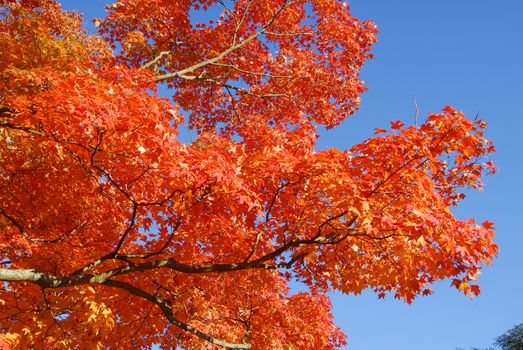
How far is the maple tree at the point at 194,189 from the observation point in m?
6.32

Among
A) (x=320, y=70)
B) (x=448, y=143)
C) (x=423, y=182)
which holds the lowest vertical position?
(x=423, y=182)

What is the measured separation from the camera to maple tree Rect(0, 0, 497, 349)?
632 cm

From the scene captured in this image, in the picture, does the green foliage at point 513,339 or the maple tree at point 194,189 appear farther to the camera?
the green foliage at point 513,339

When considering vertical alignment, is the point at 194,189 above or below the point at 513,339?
below

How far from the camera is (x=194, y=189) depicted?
6.55 metres

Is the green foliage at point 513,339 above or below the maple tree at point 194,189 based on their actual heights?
above

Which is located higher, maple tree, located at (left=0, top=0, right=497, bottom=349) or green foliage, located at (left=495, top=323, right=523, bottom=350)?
green foliage, located at (left=495, top=323, right=523, bottom=350)

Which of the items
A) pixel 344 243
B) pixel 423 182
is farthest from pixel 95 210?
pixel 423 182

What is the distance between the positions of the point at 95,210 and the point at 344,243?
6188 mm

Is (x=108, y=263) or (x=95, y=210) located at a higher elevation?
(x=95, y=210)

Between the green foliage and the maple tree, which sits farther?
the green foliage

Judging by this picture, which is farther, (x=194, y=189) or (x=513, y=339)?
(x=513, y=339)

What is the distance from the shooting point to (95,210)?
35.2ft

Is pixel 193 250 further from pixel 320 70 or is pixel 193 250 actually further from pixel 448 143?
pixel 320 70
